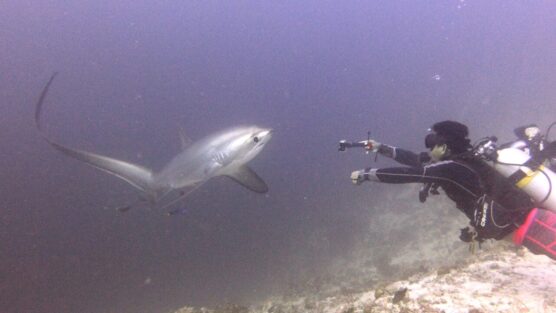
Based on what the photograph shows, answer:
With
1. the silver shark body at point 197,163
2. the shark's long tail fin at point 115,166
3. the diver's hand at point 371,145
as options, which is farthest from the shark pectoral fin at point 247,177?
the diver's hand at point 371,145

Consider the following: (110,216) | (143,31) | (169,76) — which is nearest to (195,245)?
(110,216)

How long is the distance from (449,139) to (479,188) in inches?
29.2

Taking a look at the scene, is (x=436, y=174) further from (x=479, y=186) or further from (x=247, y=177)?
(x=247, y=177)

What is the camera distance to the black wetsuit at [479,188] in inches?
159

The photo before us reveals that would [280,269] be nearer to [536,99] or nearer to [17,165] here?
[536,99]

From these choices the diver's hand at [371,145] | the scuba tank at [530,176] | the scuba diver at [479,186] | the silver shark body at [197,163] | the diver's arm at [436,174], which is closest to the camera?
the scuba tank at [530,176]

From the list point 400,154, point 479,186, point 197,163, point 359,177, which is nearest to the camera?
point 479,186

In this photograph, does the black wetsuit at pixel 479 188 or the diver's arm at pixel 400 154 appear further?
the diver's arm at pixel 400 154

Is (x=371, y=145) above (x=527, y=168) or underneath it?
above

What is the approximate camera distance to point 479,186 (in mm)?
4160

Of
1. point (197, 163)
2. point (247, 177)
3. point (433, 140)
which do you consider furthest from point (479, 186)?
point (197, 163)

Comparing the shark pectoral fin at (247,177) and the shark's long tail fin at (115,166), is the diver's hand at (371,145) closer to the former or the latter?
the shark pectoral fin at (247,177)

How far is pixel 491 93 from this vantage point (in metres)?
60.5

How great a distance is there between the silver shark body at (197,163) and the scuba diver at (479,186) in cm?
225
